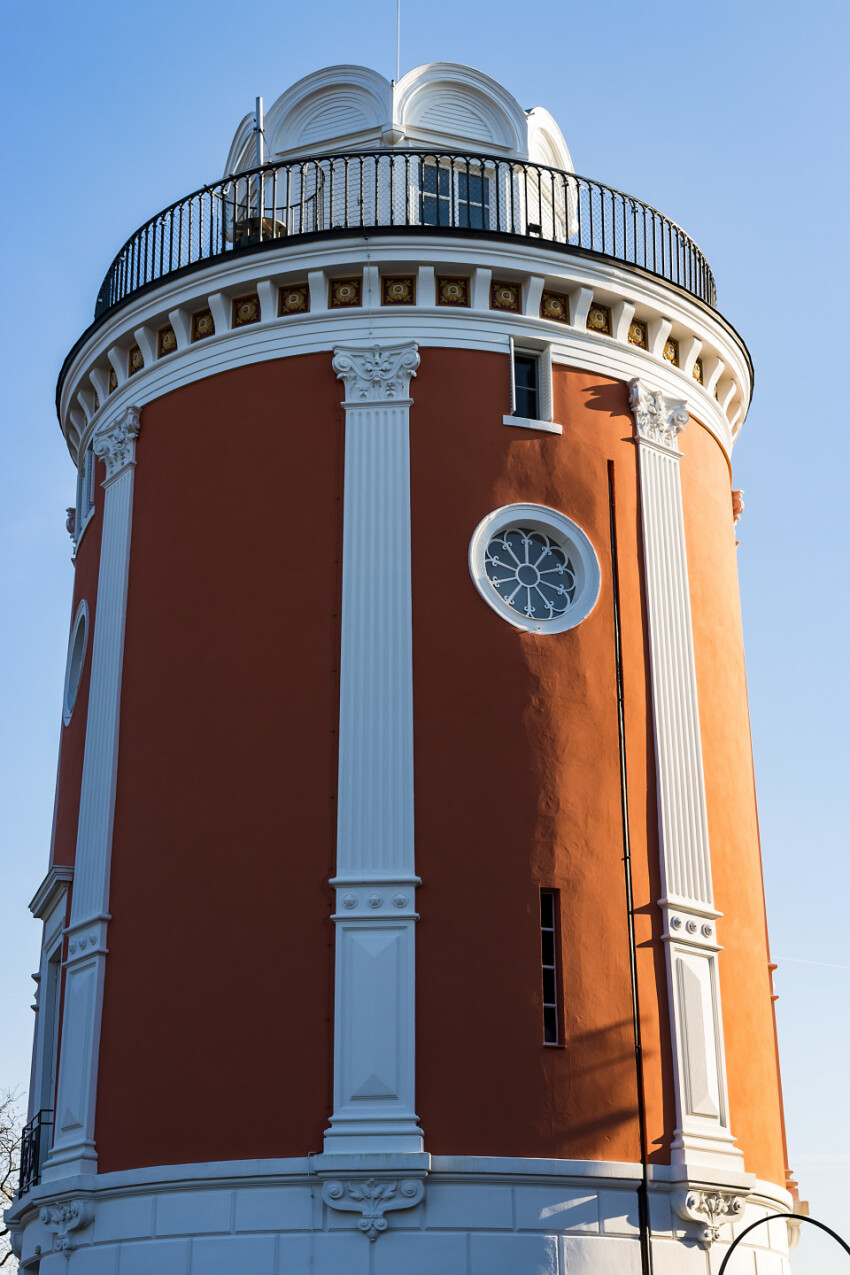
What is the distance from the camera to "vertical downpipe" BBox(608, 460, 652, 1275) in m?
15.5

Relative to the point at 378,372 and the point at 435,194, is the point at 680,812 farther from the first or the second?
the point at 435,194

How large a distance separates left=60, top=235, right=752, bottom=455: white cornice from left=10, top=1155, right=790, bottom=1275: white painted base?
867cm

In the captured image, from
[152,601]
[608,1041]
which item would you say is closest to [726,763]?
[608,1041]

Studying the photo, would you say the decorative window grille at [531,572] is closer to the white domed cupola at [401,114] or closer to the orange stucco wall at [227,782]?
the orange stucco wall at [227,782]

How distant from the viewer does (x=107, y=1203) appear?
16.2 metres

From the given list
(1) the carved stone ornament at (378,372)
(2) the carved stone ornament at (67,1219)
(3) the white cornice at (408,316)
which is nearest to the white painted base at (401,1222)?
(2) the carved stone ornament at (67,1219)

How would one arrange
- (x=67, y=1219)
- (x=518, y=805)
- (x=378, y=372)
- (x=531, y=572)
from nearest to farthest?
(x=67, y=1219), (x=518, y=805), (x=531, y=572), (x=378, y=372)

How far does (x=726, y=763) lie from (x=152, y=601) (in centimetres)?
669

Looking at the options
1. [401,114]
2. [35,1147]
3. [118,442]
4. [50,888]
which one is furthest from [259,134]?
[35,1147]

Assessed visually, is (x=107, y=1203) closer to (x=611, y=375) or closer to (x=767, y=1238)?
(x=767, y=1238)

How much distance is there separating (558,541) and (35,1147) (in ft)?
28.7

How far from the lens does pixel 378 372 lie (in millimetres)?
18141

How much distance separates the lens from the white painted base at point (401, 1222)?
14906 millimetres

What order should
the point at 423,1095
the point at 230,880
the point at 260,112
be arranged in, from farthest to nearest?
the point at 260,112, the point at 230,880, the point at 423,1095
